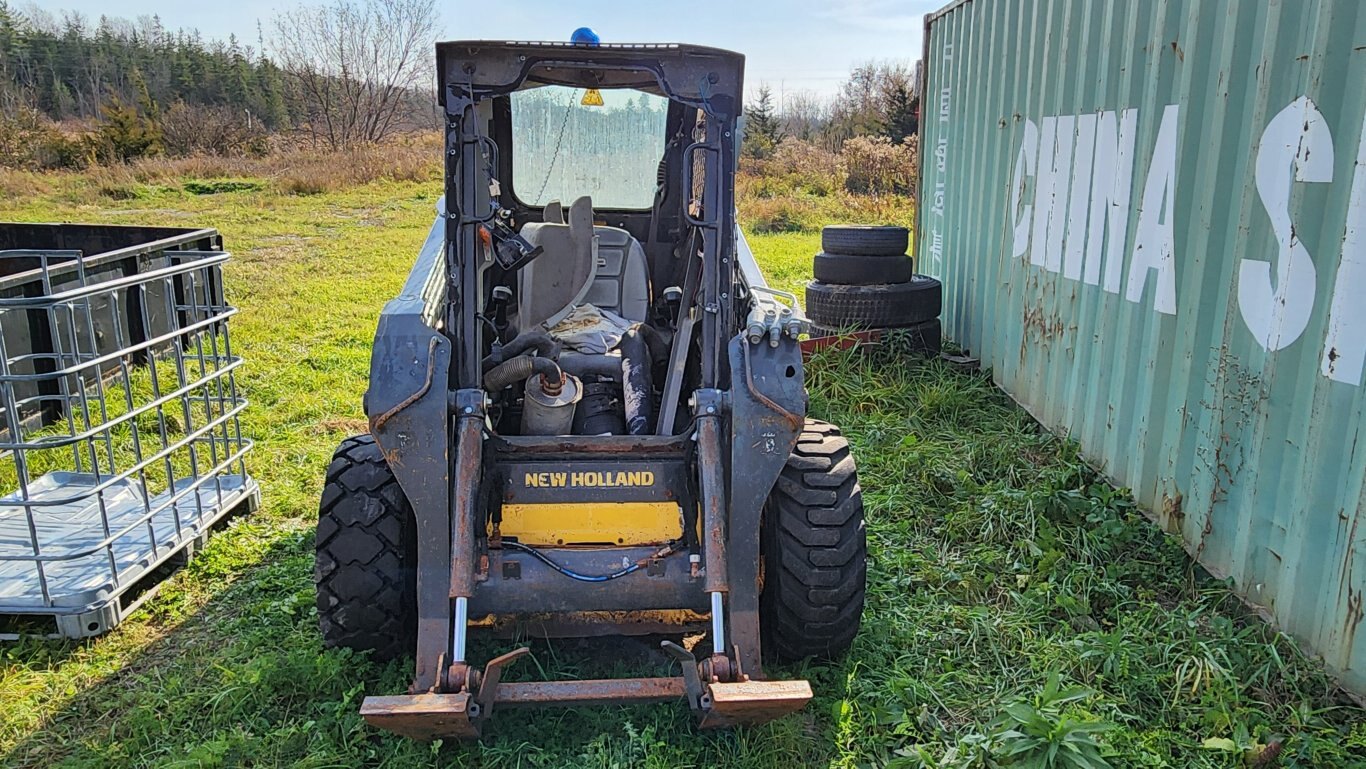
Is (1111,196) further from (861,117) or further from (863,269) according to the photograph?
(861,117)

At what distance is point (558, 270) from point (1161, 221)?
280cm

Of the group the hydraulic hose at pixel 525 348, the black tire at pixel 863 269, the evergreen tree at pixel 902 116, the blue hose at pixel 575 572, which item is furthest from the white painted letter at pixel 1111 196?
the evergreen tree at pixel 902 116

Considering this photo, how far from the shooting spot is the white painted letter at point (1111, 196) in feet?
15.9

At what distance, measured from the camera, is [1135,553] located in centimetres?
429

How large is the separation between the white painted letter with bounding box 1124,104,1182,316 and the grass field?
100 cm

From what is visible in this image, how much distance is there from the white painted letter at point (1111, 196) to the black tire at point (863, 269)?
5.99 ft

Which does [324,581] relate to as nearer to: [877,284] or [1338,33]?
[1338,33]

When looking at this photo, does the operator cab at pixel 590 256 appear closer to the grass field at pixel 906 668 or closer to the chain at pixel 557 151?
the chain at pixel 557 151

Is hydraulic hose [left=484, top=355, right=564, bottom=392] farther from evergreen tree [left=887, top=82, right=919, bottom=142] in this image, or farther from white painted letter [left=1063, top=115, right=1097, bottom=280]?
evergreen tree [left=887, top=82, right=919, bottom=142]

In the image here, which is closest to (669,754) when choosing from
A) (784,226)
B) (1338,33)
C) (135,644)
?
(135,644)

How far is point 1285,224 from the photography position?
3562 mm

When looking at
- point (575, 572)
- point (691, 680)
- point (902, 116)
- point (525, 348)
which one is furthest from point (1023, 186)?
point (902, 116)

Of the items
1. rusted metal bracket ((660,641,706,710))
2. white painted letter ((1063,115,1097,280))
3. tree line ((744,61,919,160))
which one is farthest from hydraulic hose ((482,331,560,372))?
tree line ((744,61,919,160))

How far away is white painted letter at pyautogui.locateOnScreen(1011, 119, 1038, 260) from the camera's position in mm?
6219
